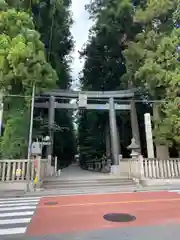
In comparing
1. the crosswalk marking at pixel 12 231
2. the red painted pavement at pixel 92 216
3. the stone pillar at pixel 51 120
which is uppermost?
the stone pillar at pixel 51 120

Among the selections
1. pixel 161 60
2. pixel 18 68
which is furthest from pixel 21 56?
pixel 161 60

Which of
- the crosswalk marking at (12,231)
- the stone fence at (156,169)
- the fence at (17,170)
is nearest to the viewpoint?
the crosswalk marking at (12,231)

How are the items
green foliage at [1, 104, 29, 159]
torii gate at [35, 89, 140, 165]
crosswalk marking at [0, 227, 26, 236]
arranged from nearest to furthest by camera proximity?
crosswalk marking at [0, 227, 26, 236], green foliage at [1, 104, 29, 159], torii gate at [35, 89, 140, 165]

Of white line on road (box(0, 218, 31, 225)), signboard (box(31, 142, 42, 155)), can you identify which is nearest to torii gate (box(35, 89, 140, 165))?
signboard (box(31, 142, 42, 155))

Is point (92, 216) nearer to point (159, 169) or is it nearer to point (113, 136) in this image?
point (159, 169)

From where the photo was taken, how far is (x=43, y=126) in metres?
17.8

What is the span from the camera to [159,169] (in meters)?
11.8

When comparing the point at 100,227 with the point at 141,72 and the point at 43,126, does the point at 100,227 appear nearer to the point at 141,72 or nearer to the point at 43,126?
the point at 141,72

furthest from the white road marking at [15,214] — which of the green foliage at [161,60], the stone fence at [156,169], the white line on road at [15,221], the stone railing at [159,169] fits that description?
the green foliage at [161,60]

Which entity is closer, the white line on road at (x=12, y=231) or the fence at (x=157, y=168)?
the white line on road at (x=12, y=231)

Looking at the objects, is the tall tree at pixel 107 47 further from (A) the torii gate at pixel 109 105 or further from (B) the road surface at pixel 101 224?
(B) the road surface at pixel 101 224

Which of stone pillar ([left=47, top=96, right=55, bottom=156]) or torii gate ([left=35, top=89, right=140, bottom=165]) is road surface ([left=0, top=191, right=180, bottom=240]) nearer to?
stone pillar ([left=47, top=96, right=55, bottom=156])

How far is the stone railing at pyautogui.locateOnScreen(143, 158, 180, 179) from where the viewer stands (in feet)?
38.4

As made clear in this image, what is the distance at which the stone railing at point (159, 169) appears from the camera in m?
11.7
